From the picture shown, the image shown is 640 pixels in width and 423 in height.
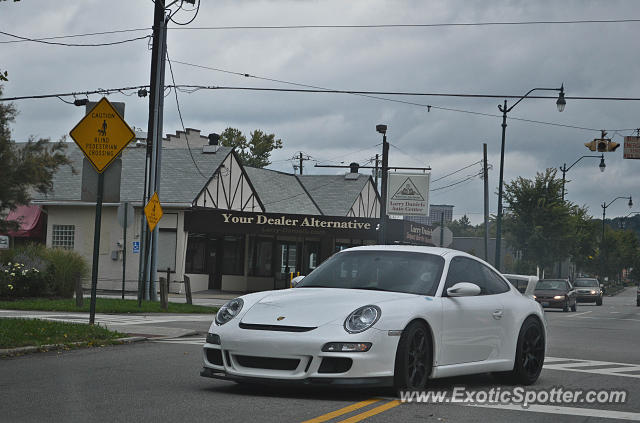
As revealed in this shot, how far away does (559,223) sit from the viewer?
5847 cm

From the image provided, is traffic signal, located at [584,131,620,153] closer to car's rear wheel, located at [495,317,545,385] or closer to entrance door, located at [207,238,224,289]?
entrance door, located at [207,238,224,289]

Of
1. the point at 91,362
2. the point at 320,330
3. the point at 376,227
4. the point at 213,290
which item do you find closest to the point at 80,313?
the point at 91,362

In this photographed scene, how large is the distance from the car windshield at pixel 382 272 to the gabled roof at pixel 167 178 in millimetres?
31087

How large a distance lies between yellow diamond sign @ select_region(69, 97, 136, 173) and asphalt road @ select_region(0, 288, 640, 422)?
390 cm

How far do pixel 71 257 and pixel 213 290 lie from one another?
51.9 ft

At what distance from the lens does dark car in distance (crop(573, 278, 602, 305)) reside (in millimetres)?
53500

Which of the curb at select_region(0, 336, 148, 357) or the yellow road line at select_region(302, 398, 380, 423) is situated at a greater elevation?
the yellow road line at select_region(302, 398, 380, 423)

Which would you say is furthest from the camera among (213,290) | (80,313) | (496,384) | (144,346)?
(213,290)

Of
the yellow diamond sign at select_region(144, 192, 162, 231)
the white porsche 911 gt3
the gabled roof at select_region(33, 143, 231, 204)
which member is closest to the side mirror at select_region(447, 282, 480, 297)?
the white porsche 911 gt3

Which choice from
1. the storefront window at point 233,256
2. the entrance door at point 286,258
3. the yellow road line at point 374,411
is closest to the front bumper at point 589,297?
the entrance door at point 286,258

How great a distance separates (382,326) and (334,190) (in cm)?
5142

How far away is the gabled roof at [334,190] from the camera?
186ft

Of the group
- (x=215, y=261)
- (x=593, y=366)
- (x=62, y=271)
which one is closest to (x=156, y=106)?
(x=62, y=271)

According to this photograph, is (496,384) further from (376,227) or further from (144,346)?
(376,227)
